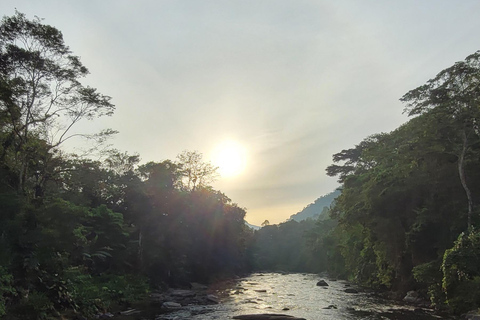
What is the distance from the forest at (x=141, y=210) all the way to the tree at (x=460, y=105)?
88mm

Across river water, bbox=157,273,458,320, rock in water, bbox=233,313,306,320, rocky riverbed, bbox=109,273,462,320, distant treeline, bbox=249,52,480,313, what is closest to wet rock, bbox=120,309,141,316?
rocky riverbed, bbox=109,273,462,320

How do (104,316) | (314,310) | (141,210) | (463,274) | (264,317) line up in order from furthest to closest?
(141,210) < (314,310) < (104,316) < (264,317) < (463,274)

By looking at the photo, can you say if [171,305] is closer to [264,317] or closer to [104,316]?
[104,316]

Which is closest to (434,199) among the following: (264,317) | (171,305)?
(264,317)

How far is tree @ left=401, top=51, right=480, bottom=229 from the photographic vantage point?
78.9 ft

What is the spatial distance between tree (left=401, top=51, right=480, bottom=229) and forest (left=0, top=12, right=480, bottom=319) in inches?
3.5

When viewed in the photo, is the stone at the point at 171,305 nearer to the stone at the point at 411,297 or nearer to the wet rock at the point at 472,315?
the stone at the point at 411,297

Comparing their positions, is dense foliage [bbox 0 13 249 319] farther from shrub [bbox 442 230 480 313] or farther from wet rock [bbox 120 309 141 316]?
shrub [bbox 442 230 480 313]

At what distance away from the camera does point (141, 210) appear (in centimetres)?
4269

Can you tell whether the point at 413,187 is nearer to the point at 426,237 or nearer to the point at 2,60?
the point at 426,237

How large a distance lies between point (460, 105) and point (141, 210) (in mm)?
35992

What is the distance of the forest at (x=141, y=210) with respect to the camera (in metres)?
19.6

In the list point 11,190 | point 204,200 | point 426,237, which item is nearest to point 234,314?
point 11,190

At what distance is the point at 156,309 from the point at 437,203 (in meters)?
24.7
